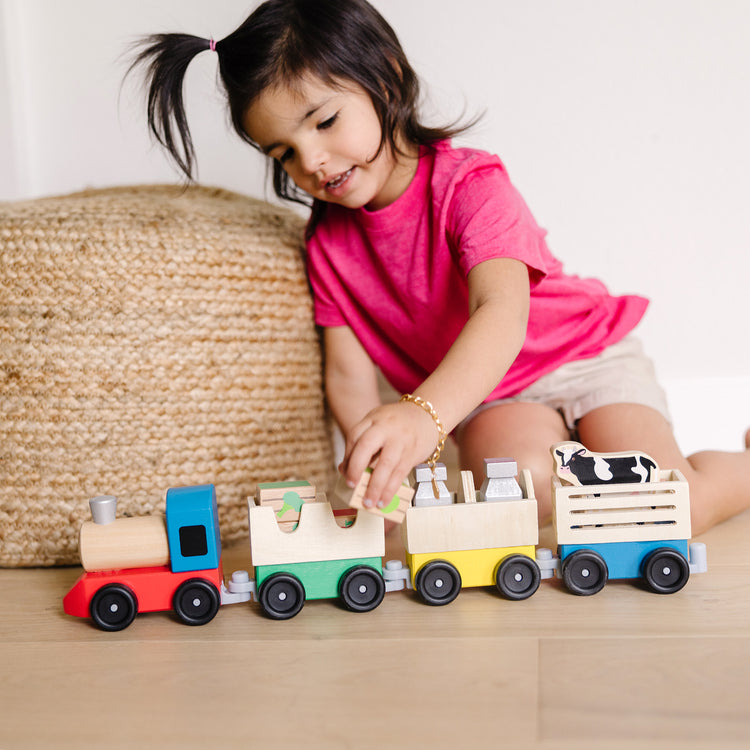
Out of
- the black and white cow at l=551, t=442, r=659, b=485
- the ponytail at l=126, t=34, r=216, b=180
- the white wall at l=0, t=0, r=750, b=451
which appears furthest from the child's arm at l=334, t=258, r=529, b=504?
the white wall at l=0, t=0, r=750, b=451

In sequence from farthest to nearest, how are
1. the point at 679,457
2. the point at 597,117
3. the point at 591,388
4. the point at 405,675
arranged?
the point at 597,117 → the point at 591,388 → the point at 679,457 → the point at 405,675

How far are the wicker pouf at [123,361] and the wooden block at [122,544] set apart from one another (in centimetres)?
21

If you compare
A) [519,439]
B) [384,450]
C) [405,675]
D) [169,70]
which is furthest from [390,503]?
[169,70]

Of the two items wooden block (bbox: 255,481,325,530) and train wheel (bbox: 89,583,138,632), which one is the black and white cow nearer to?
wooden block (bbox: 255,481,325,530)

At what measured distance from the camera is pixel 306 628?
73 centimetres

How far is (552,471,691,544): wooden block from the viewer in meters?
0.77

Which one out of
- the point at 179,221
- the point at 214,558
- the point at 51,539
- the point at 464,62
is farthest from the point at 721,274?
the point at 51,539

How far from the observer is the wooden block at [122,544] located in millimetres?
753

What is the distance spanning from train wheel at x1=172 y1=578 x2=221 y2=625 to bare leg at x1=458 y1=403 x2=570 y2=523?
1.41 ft

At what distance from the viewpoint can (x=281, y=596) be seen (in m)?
0.76

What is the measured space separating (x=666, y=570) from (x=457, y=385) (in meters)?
0.27

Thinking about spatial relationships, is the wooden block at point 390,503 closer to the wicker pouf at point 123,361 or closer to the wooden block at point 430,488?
the wooden block at point 430,488

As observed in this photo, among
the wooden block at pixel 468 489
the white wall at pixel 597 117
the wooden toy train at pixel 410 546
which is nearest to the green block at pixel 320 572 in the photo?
the wooden toy train at pixel 410 546

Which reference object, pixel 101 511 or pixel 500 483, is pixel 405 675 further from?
pixel 101 511
